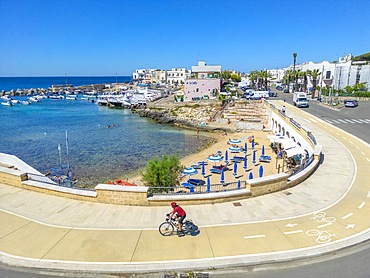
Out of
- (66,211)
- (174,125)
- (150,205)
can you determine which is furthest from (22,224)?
(174,125)

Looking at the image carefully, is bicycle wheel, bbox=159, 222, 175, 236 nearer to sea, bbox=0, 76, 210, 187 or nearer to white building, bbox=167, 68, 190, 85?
sea, bbox=0, 76, 210, 187

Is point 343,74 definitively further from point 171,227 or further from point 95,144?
point 171,227

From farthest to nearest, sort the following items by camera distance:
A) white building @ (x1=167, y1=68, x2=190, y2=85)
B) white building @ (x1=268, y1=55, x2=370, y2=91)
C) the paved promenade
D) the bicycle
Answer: white building @ (x1=167, y1=68, x2=190, y2=85), white building @ (x1=268, y1=55, x2=370, y2=91), the bicycle, the paved promenade

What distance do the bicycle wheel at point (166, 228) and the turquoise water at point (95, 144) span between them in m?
18.1

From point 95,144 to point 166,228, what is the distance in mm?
36347

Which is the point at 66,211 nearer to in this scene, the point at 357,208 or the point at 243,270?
the point at 243,270

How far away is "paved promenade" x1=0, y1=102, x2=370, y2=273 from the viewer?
7750 millimetres

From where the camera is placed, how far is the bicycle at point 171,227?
910cm

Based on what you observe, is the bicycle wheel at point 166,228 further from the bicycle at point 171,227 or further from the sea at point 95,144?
the sea at point 95,144

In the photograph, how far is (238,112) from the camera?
58875mm

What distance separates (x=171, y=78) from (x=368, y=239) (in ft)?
529

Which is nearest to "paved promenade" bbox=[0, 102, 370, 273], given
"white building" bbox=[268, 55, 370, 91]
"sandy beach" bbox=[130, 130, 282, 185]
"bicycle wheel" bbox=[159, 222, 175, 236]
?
"bicycle wheel" bbox=[159, 222, 175, 236]

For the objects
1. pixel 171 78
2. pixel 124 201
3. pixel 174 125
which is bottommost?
pixel 174 125

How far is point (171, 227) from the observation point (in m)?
9.41
